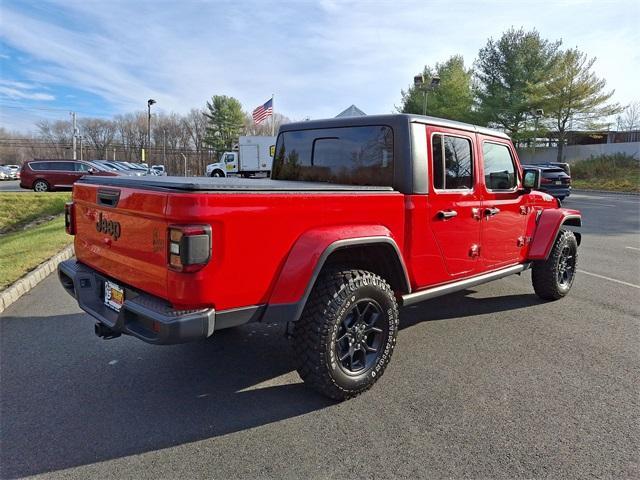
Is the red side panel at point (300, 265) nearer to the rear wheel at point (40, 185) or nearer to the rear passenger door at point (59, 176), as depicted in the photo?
the rear passenger door at point (59, 176)

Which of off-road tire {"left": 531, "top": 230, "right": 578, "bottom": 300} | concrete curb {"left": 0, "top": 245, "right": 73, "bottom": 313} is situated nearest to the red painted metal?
off-road tire {"left": 531, "top": 230, "right": 578, "bottom": 300}

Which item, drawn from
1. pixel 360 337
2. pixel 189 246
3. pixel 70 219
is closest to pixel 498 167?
pixel 360 337

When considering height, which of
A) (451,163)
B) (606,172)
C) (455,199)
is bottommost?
(455,199)

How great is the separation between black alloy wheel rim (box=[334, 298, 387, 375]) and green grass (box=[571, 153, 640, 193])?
31.9 metres

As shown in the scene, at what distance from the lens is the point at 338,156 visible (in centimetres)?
392

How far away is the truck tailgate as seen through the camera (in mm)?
2445

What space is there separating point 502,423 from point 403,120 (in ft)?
7.49

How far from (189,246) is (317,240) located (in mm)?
828

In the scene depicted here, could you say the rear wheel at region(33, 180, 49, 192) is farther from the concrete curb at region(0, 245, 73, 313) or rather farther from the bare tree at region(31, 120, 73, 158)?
the bare tree at region(31, 120, 73, 158)

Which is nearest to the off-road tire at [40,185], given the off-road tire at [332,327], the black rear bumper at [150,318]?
the black rear bumper at [150,318]

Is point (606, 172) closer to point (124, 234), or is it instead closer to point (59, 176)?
point (59, 176)

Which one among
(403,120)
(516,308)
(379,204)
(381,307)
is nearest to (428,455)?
(381,307)

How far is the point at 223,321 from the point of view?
248 centimetres

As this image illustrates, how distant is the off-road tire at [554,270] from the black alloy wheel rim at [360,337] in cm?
297
